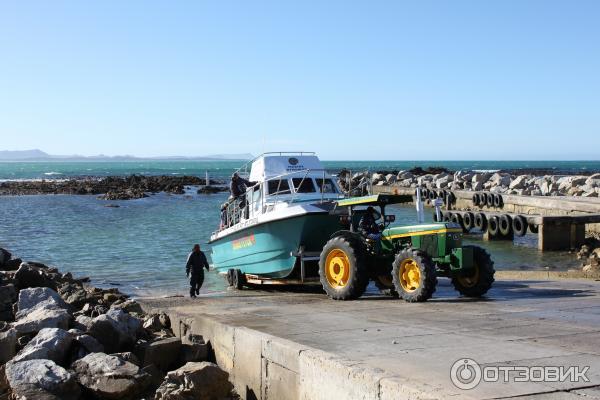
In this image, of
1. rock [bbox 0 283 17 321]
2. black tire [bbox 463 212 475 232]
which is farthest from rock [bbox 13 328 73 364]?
black tire [bbox 463 212 475 232]

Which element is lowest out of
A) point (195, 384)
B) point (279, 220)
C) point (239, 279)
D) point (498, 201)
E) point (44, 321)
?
point (239, 279)

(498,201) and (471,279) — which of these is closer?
(471,279)

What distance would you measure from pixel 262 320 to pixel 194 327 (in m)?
0.87

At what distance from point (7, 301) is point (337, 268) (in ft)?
16.5

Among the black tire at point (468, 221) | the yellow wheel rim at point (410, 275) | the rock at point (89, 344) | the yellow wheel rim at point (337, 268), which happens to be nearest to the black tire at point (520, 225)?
the black tire at point (468, 221)

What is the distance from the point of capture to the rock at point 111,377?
7.01 m

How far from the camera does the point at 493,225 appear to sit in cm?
2703

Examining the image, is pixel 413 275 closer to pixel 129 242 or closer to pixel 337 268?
pixel 337 268

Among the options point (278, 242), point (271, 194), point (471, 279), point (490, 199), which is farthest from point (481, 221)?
point (471, 279)

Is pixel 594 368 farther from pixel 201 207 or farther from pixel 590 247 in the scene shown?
pixel 201 207

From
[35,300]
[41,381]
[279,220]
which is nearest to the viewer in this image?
[41,381]

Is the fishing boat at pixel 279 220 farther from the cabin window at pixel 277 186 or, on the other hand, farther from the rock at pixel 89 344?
the rock at pixel 89 344

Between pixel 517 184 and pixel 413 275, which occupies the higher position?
pixel 517 184

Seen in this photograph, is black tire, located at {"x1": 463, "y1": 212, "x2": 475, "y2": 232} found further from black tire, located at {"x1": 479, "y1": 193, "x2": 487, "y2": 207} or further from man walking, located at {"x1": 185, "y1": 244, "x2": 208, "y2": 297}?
man walking, located at {"x1": 185, "y1": 244, "x2": 208, "y2": 297}
